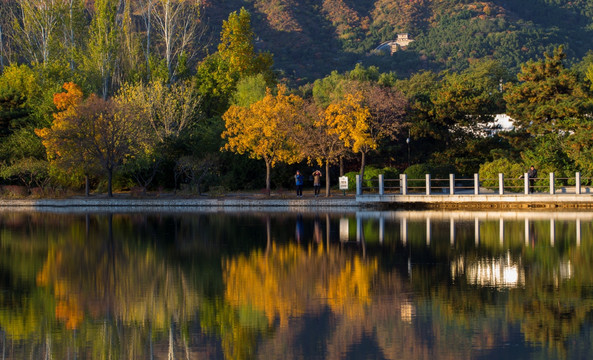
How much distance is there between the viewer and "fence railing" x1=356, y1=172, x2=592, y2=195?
38.7m

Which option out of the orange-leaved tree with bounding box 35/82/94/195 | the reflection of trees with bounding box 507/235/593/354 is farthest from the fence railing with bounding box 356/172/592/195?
the reflection of trees with bounding box 507/235/593/354

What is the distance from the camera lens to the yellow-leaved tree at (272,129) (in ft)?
142

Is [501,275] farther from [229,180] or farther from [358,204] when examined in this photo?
[229,180]

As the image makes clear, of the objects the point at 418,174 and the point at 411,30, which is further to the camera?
the point at 411,30

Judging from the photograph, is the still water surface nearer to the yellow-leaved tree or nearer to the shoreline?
the shoreline

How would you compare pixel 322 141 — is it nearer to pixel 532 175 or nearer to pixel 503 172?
pixel 503 172

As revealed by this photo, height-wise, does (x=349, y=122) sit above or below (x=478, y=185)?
above

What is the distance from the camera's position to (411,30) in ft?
440

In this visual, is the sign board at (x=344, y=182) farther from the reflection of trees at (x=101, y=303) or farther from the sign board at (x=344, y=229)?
the reflection of trees at (x=101, y=303)

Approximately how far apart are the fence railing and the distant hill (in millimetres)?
71291

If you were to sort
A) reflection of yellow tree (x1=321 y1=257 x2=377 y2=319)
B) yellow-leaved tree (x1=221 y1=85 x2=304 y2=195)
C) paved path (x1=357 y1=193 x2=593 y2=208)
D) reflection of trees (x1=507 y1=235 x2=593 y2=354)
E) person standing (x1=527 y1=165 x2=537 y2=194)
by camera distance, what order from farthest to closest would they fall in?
1. yellow-leaved tree (x1=221 y1=85 x2=304 y2=195)
2. person standing (x1=527 y1=165 x2=537 y2=194)
3. paved path (x1=357 y1=193 x2=593 y2=208)
4. reflection of yellow tree (x1=321 y1=257 x2=377 y2=319)
5. reflection of trees (x1=507 y1=235 x2=593 y2=354)

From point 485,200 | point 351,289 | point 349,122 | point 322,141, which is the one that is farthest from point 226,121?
point 351,289

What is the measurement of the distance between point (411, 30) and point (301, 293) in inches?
4836

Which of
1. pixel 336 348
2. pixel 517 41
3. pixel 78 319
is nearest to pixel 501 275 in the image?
pixel 336 348
